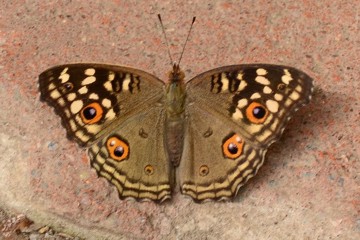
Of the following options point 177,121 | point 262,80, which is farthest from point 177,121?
point 262,80

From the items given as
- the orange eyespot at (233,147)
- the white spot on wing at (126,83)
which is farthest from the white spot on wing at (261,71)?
the white spot on wing at (126,83)

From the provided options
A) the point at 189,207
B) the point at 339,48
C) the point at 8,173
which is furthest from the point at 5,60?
the point at 339,48

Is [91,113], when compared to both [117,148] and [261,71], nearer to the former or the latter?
[117,148]

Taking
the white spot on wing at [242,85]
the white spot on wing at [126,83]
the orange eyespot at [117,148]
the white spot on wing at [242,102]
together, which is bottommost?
the orange eyespot at [117,148]

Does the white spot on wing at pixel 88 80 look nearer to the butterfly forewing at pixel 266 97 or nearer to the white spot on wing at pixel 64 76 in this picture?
the white spot on wing at pixel 64 76

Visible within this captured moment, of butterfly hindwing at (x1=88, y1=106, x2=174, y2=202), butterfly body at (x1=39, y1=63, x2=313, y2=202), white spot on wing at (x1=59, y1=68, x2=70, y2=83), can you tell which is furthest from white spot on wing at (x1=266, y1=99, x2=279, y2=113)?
white spot on wing at (x1=59, y1=68, x2=70, y2=83)

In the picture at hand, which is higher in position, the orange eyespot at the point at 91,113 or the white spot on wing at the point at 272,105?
the orange eyespot at the point at 91,113

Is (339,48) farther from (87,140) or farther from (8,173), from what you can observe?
(8,173)
